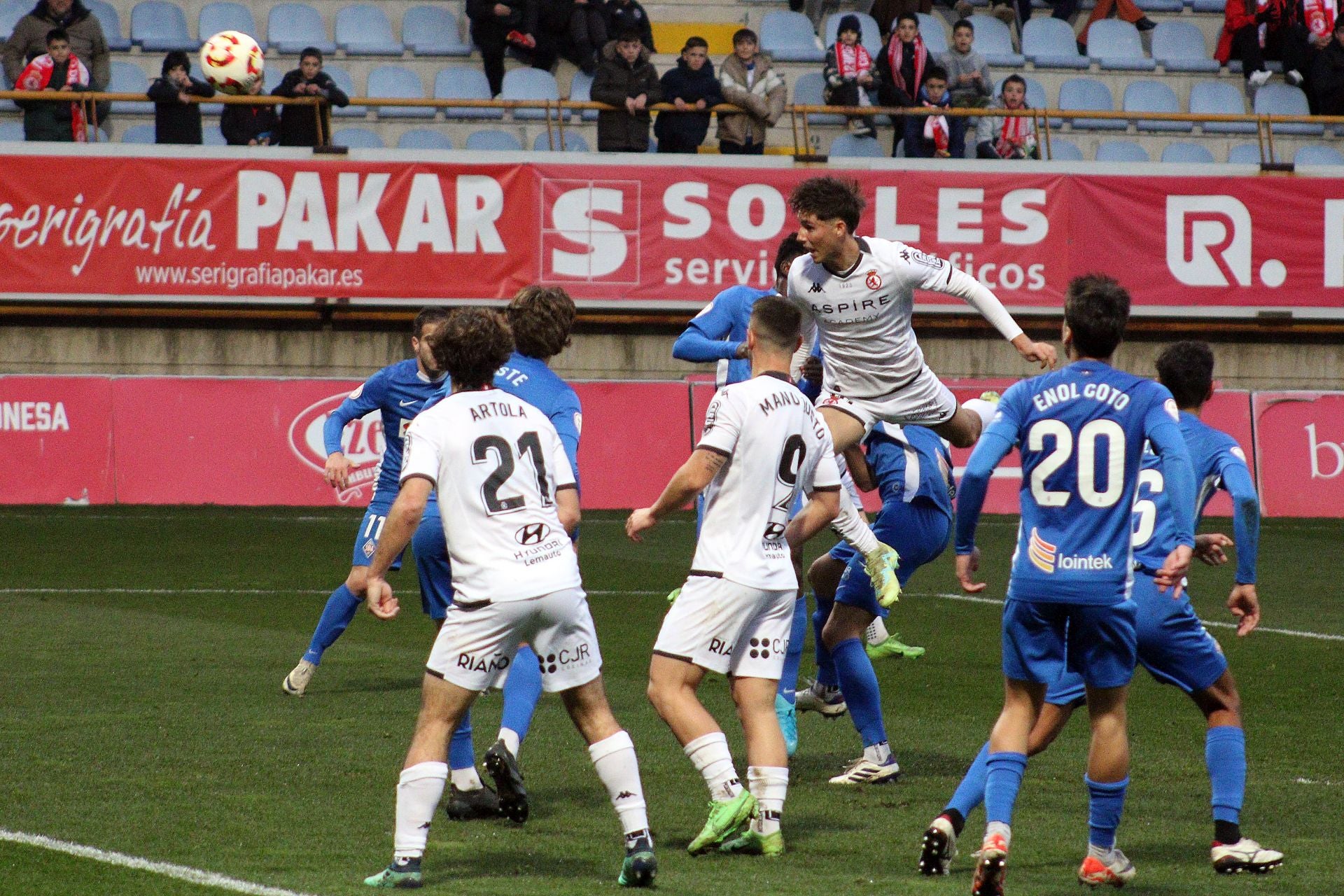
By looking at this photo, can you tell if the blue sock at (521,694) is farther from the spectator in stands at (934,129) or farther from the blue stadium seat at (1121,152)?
the blue stadium seat at (1121,152)

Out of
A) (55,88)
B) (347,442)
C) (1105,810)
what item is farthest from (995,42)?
(1105,810)

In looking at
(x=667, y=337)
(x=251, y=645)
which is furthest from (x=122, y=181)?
(x=251, y=645)

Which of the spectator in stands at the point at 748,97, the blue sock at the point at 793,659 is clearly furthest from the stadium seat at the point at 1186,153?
the blue sock at the point at 793,659

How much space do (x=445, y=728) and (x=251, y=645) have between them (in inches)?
224

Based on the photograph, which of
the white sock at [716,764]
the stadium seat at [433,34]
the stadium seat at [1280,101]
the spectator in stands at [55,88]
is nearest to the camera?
the white sock at [716,764]

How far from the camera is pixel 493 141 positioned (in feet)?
71.9

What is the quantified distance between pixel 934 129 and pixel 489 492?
16638 millimetres

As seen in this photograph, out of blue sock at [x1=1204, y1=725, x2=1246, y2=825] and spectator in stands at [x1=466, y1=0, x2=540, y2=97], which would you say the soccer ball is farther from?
blue sock at [x1=1204, y1=725, x2=1246, y2=825]

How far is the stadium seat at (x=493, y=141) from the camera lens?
2183 cm

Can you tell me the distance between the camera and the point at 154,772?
7.21 meters

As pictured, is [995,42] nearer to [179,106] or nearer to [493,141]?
[493,141]

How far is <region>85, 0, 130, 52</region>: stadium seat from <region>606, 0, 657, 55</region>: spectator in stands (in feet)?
17.9

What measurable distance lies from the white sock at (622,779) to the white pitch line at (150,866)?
1019 millimetres

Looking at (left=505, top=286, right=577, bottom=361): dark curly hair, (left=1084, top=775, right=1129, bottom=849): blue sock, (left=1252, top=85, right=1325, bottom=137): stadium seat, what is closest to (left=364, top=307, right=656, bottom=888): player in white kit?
(left=505, top=286, right=577, bottom=361): dark curly hair
